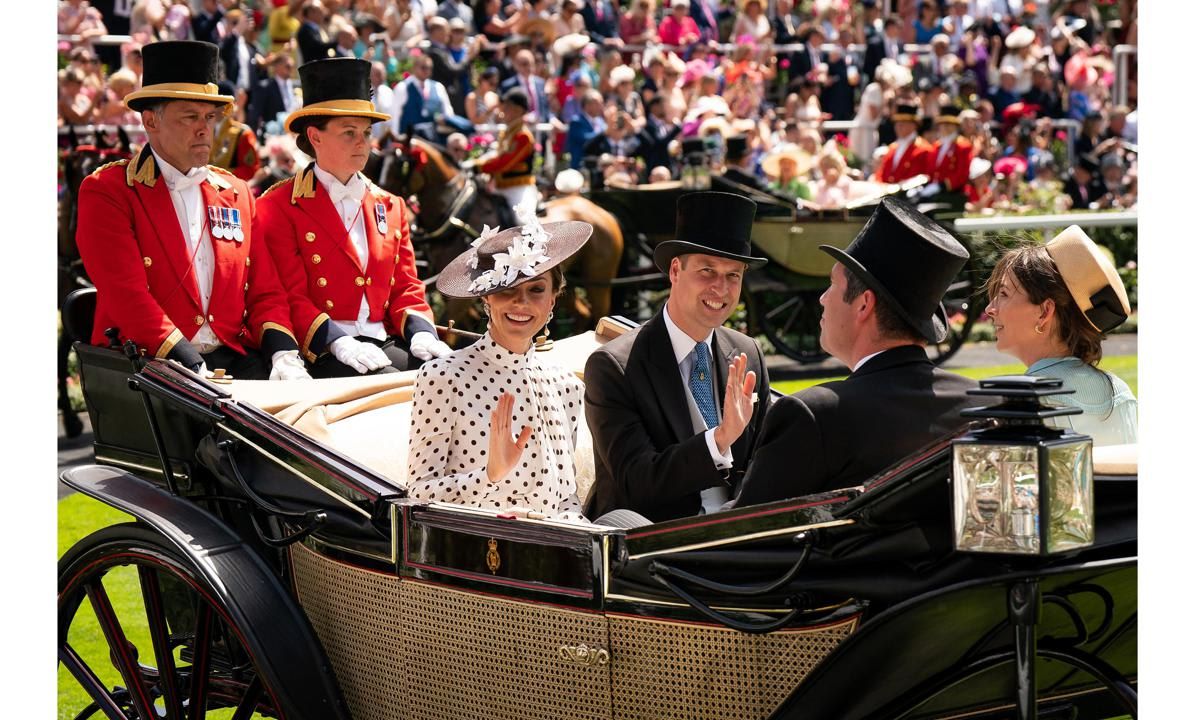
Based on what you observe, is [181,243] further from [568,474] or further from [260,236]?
[568,474]

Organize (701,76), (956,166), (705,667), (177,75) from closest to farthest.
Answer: (705,667) < (177,75) < (956,166) < (701,76)

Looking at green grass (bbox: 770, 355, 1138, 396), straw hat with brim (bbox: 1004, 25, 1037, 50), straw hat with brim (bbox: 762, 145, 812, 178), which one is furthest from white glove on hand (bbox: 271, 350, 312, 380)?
straw hat with brim (bbox: 1004, 25, 1037, 50)

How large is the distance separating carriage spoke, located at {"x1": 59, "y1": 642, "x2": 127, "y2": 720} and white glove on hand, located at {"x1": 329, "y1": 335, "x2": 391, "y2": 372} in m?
→ 1.15

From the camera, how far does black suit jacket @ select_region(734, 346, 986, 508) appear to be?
2.80 metres

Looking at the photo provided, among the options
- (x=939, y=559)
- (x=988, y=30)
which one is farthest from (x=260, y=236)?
(x=988, y=30)

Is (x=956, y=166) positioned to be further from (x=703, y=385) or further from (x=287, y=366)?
(x=703, y=385)

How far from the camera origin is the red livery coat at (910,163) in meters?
12.6

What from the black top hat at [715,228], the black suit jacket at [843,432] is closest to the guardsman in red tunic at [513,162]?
the black top hat at [715,228]

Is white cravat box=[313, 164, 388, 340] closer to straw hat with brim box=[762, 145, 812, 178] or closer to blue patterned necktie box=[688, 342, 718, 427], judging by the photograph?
blue patterned necktie box=[688, 342, 718, 427]

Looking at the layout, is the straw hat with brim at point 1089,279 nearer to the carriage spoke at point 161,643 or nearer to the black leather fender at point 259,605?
the black leather fender at point 259,605

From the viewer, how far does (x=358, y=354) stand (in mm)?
4543

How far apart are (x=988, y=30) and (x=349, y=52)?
8096mm

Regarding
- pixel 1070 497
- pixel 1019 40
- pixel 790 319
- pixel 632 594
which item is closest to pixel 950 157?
pixel 790 319

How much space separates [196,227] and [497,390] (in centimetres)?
143
